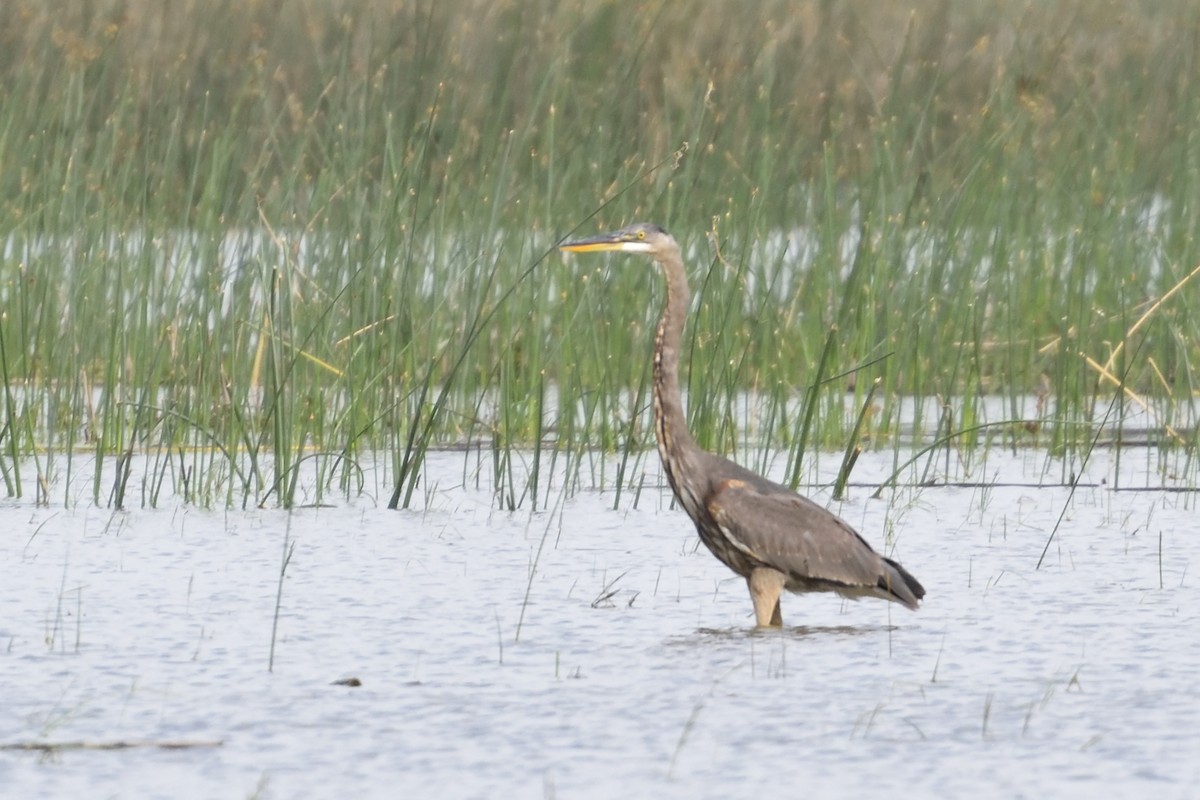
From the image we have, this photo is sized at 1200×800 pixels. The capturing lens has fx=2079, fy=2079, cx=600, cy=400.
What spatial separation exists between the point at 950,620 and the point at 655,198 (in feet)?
9.35

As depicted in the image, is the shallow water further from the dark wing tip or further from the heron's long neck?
the heron's long neck

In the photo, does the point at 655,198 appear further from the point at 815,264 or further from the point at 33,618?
the point at 33,618

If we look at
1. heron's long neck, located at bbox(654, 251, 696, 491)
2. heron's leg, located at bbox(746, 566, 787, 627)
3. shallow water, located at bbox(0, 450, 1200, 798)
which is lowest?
shallow water, located at bbox(0, 450, 1200, 798)

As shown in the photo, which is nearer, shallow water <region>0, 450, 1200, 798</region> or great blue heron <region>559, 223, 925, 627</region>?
shallow water <region>0, 450, 1200, 798</region>

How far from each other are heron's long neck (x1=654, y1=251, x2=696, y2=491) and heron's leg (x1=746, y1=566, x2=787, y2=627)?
36 centimetres

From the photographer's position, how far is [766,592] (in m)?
4.57

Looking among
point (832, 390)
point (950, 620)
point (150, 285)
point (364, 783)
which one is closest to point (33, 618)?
point (364, 783)

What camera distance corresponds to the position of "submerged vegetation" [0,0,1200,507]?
620 centimetres

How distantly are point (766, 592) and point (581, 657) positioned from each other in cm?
59

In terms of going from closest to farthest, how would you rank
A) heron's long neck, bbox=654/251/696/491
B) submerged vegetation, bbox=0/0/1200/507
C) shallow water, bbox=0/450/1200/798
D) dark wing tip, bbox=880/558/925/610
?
shallow water, bbox=0/450/1200/798 < dark wing tip, bbox=880/558/925/610 < heron's long neck, bbox=654/251/696/491 < submerged vegetation, bbox=0/0/1200/507

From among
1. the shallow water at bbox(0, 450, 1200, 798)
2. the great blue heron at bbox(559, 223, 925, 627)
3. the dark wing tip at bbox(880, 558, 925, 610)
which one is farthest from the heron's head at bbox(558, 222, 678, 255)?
the dark wing tip at bbox(880, 558, 925, 610)

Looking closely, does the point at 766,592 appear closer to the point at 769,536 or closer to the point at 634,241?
the point at 769,536

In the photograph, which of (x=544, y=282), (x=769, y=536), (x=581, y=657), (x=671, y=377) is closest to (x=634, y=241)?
(x=671, y=377)

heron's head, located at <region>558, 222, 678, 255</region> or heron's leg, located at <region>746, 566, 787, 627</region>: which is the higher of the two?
heron's head, located at <region>558, 222, 678, 255</region>
